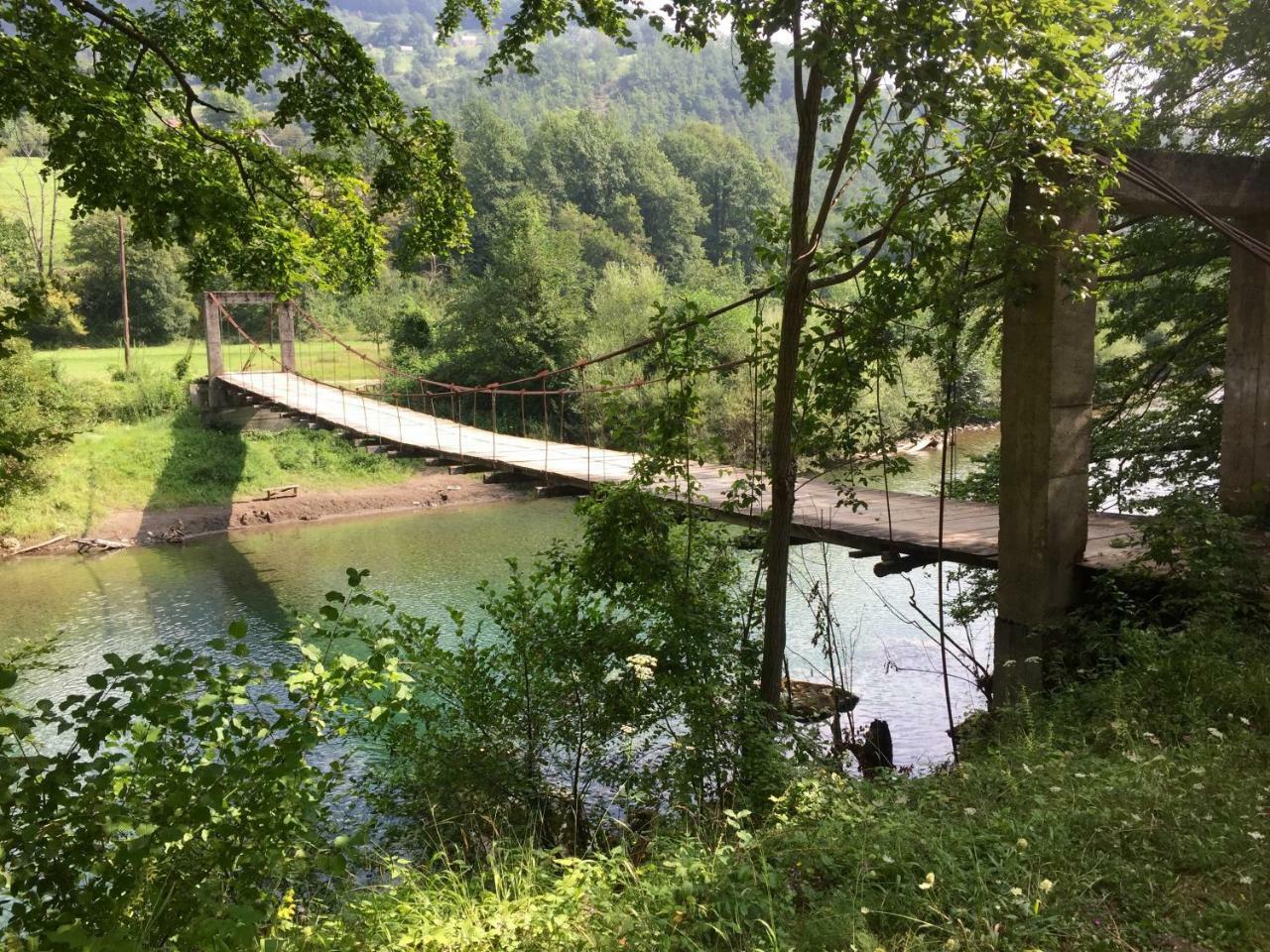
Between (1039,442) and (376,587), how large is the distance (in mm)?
7997

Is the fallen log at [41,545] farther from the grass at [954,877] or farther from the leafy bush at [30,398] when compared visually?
the grass at [954,877]

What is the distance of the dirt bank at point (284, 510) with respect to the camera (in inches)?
506

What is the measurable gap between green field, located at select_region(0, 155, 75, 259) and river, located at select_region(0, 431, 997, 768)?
635 inches

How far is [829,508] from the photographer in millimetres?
4801

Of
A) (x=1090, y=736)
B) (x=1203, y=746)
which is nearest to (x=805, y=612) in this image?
(x=1090, y=736)

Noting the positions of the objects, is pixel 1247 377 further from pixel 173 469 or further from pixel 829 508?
pixel 173 469

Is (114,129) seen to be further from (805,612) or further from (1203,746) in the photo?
(805,612)

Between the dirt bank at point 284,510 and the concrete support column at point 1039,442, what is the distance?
10032 mm

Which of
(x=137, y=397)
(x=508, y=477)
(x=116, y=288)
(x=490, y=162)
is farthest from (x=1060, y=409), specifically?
(x=490, y=162)

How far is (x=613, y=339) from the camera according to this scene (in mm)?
18922

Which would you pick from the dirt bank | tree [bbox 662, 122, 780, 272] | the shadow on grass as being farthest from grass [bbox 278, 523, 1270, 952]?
tree [bbox 662, 122, 780, 272]

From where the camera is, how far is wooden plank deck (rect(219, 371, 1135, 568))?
3.90 m

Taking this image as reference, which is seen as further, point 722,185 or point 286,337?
point 722,185

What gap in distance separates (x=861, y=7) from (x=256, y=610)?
324 inches
